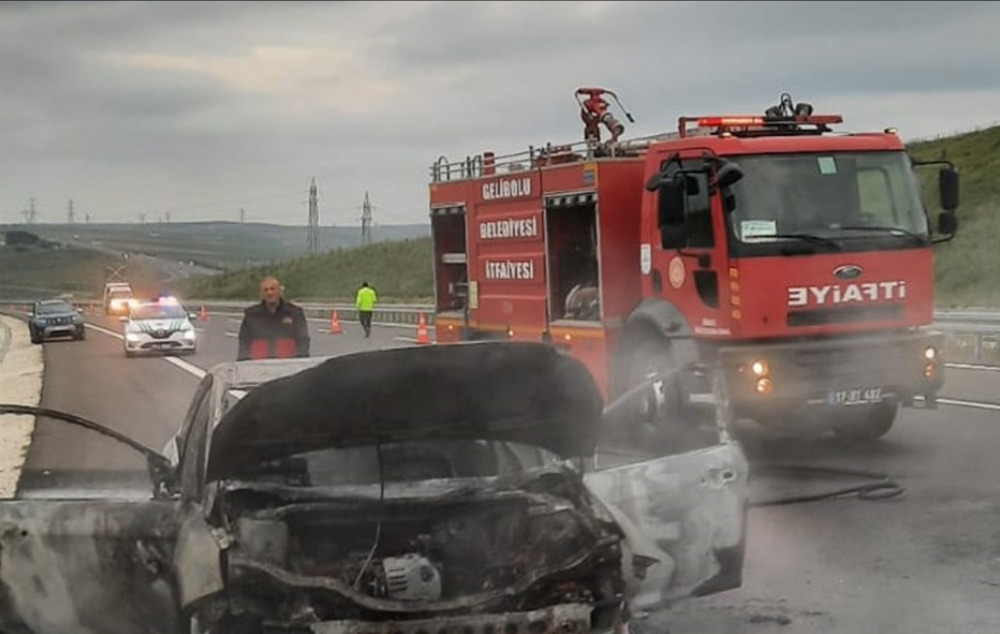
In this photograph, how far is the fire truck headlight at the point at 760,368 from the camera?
10391mm

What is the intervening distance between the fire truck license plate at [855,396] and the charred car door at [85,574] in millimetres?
6602

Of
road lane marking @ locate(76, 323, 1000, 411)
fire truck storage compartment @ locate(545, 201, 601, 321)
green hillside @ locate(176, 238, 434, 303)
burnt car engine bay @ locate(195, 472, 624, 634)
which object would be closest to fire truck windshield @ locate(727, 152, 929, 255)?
road lane marking @ locate(76, 323, 1000, 411)

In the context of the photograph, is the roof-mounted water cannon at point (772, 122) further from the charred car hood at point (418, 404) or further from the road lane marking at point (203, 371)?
the charred car hood at point (418, 404)

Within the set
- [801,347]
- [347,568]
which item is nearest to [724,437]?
[347,568]

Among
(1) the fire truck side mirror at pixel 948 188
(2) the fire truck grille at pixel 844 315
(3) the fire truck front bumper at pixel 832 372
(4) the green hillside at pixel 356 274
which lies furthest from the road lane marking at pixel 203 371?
(4) the green hillside at pixel 356 274

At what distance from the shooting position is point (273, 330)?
9.71 meters

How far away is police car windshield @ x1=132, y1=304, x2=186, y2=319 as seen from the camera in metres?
31.4

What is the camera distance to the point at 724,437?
5.80m

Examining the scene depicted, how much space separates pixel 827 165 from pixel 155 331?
22.4 metres

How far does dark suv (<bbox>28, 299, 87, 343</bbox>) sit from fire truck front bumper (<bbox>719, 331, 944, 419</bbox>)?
2754 cm

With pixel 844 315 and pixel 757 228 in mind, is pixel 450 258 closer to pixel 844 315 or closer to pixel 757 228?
pixel 757 228

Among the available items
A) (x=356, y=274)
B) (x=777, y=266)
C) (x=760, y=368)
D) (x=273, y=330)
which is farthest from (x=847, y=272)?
(x=356, y=274)

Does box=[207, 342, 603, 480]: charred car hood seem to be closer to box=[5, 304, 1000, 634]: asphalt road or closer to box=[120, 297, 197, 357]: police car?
box=[5, 304, 1000, 634]: asphalt road

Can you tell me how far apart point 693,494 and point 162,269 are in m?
25.3
